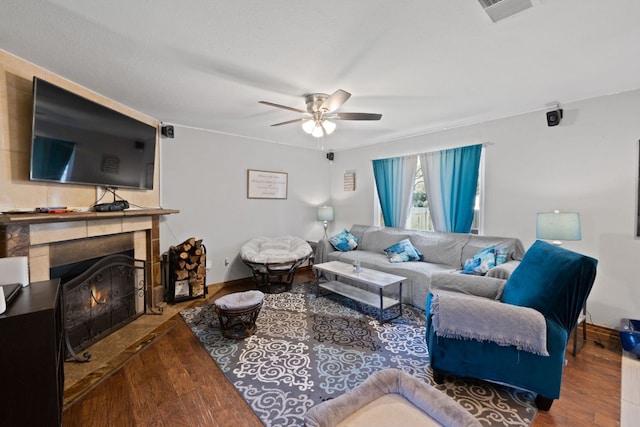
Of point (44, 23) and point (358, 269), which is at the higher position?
point (44, 23)

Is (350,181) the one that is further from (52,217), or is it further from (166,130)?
(52,217)

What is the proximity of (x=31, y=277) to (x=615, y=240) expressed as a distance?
16.4 ft

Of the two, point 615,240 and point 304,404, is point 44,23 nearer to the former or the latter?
point 304,404

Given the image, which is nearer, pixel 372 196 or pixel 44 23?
pixel 44 23

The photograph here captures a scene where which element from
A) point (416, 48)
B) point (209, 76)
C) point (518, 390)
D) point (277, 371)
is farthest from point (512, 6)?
point (277, 371)

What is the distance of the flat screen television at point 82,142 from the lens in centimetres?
200

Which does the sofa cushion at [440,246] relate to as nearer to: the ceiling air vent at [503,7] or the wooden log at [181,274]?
the ceiling air vent at [503,7]

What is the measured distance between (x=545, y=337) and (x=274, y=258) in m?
2.98

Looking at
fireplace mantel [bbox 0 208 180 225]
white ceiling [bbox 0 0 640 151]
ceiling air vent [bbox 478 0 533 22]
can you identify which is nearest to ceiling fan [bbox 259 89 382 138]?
white ceiling [bbox 0 0 640 151]

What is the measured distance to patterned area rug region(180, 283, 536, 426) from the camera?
1.74 metres

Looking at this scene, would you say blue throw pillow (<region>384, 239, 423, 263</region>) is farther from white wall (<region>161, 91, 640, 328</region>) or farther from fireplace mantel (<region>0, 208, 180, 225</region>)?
fireplace mantel (<region>0, 208, 180, 225</region>)

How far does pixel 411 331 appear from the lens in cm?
272

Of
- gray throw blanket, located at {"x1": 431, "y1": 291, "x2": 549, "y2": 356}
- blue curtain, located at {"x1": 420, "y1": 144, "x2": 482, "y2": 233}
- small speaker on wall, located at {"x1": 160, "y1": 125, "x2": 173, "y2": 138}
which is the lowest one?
gray throw blanket, located at {"x1": 431, "y1": 291, "x2": 549, "y2": 356}

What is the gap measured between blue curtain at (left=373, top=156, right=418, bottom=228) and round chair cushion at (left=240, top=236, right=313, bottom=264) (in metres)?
1.48
